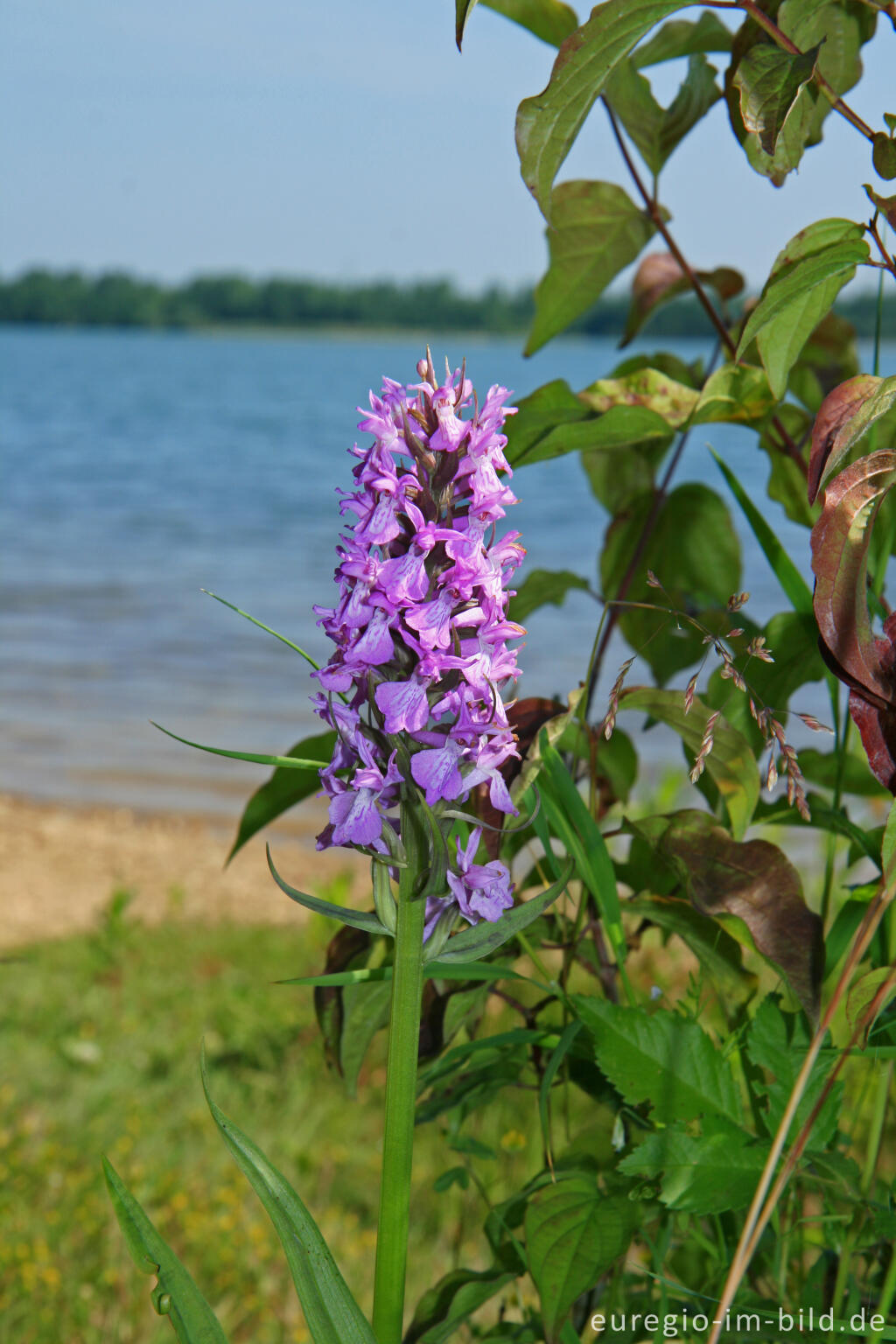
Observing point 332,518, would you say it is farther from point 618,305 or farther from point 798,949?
point 798,949

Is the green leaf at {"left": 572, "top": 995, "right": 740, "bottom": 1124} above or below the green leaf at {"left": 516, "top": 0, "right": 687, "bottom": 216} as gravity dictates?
below

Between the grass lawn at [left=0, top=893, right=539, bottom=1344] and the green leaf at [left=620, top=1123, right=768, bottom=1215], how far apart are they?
0.67 m

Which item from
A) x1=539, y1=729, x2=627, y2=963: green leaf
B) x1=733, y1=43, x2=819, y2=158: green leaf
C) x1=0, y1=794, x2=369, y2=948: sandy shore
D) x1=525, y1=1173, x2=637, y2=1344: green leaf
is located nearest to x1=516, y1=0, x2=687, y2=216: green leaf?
x1=733, y1=43, x2=819, y2=158: green leaf

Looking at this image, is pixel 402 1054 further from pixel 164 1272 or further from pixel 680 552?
pixel 680 552

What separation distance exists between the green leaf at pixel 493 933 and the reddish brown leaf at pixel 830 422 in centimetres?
31

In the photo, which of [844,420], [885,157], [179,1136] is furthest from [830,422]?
[179,1136]

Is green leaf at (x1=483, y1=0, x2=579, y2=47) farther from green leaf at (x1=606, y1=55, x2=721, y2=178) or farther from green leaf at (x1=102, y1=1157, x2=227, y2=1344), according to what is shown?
green leaf at (x1=102, y1=1157, x2=227, y2=1344)

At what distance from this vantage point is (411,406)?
715mm

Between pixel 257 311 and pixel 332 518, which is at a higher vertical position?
pixel 257 311

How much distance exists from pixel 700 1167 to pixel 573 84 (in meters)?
0.78

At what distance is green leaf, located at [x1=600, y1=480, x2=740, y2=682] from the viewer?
4.32ft

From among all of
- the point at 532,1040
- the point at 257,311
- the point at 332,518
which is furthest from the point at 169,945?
the point at 257,311

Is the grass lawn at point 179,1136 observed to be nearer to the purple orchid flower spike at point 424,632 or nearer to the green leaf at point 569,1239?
the green leaf at point 569,1239

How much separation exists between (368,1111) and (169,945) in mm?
1254
